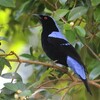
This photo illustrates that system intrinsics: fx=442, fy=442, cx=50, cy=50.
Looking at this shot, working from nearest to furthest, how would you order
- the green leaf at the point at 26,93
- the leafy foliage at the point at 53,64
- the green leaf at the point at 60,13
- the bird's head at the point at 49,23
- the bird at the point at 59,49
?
the green leaf at the point at 26,93 → the leafy foliage at the point at 53,64 → the bird at the point at 59,49 → the green leaf at the point at 60,13 → the bird's head at the point at 49,23

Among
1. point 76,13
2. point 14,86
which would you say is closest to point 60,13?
point 76,13

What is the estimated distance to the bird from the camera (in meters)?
2.11

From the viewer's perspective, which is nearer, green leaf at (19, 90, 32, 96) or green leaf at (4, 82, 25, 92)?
green leaf at (19, 90, 32, 96)

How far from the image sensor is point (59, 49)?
7.46 feet

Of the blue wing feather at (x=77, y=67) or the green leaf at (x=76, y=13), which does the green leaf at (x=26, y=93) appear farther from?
the green leaf at (x=76, y=13)

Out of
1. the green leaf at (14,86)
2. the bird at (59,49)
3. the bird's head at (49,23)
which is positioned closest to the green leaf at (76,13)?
the bird at (59,49)

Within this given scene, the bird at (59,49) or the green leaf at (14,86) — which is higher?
the bird at (59,49)

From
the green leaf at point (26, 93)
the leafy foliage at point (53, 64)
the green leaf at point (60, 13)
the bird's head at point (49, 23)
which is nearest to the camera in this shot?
the green leaf at point (26, 93)

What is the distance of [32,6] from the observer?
2658 millimetres

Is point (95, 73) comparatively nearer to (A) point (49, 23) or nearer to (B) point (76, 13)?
(B) point (76, 13)

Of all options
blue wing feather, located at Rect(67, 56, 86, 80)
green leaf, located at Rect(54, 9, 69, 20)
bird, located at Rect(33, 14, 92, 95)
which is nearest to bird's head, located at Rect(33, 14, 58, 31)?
bird, located at Rect(33, 14, 92, 95)

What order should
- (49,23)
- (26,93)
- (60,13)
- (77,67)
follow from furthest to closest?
(49,23), (60,13), (77,67), (26,93)

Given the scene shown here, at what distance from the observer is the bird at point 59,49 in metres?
2.11

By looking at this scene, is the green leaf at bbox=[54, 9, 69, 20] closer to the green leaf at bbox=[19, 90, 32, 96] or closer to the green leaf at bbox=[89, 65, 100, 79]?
the green leaf at bbox=[89, 65, 100, 79]
